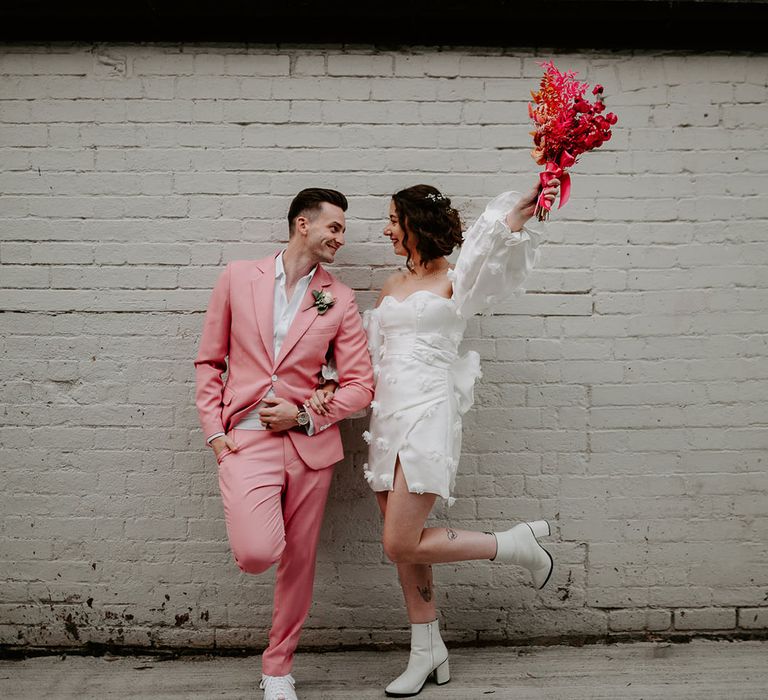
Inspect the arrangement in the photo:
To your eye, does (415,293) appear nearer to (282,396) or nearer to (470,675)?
(282,396)

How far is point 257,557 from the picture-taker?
2691 mm

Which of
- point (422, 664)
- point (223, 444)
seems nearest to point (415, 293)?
point (223, 444)

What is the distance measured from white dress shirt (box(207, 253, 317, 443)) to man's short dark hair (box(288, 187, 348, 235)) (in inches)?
8.4

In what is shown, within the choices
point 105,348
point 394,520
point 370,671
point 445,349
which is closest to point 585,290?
point 445,349

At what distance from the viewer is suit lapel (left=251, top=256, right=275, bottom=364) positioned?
2863 mm

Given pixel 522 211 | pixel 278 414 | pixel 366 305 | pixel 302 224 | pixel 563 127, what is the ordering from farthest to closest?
pixel 366 305, pixel 302 224, pixel 278 414, pixel 522 211, pixel 563 127

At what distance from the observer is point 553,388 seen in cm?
337

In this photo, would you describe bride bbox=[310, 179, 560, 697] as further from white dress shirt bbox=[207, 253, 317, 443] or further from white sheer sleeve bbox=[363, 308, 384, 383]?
white dress shirt bbox=[207, 253, 317, 443]

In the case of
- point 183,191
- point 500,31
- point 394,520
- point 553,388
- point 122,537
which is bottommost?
point 122,537

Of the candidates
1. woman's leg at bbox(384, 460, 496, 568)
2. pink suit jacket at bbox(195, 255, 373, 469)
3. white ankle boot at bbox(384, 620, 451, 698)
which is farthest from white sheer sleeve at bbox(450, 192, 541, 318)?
white ankle boot at bbox(384, 620, 451, 698)

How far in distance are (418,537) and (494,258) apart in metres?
1.22

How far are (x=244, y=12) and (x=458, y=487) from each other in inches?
100

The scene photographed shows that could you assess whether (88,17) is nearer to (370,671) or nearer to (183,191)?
(183,191)

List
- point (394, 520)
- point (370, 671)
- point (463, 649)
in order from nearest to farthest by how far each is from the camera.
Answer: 1. point (394, 520)
2. point (370, 671)
3. point (463, 649)
